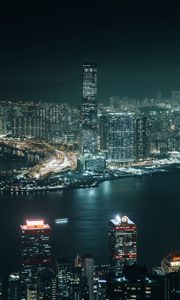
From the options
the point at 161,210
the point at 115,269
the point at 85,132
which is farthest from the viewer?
the point at 85,132

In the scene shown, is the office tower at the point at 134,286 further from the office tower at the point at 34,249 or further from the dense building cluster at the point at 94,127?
the dense building cluster at the point at 94,127

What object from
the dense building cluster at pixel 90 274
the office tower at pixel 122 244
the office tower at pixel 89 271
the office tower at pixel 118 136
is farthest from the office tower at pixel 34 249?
the office tower at pixel 118 136

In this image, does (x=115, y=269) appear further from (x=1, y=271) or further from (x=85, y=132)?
(x=85, y=132)

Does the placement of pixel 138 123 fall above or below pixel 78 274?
above

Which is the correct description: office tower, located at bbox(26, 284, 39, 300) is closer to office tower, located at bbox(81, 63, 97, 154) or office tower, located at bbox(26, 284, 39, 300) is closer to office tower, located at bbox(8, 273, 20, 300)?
office tower, located at bbox(8, 273, 20, 300)

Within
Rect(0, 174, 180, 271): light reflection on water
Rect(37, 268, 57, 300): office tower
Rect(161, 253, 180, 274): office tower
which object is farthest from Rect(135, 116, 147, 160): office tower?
Rect(37, 268, 57, 300): office tower

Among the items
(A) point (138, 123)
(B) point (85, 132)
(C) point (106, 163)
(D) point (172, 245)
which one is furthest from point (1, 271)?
(A) point (138, 123)
